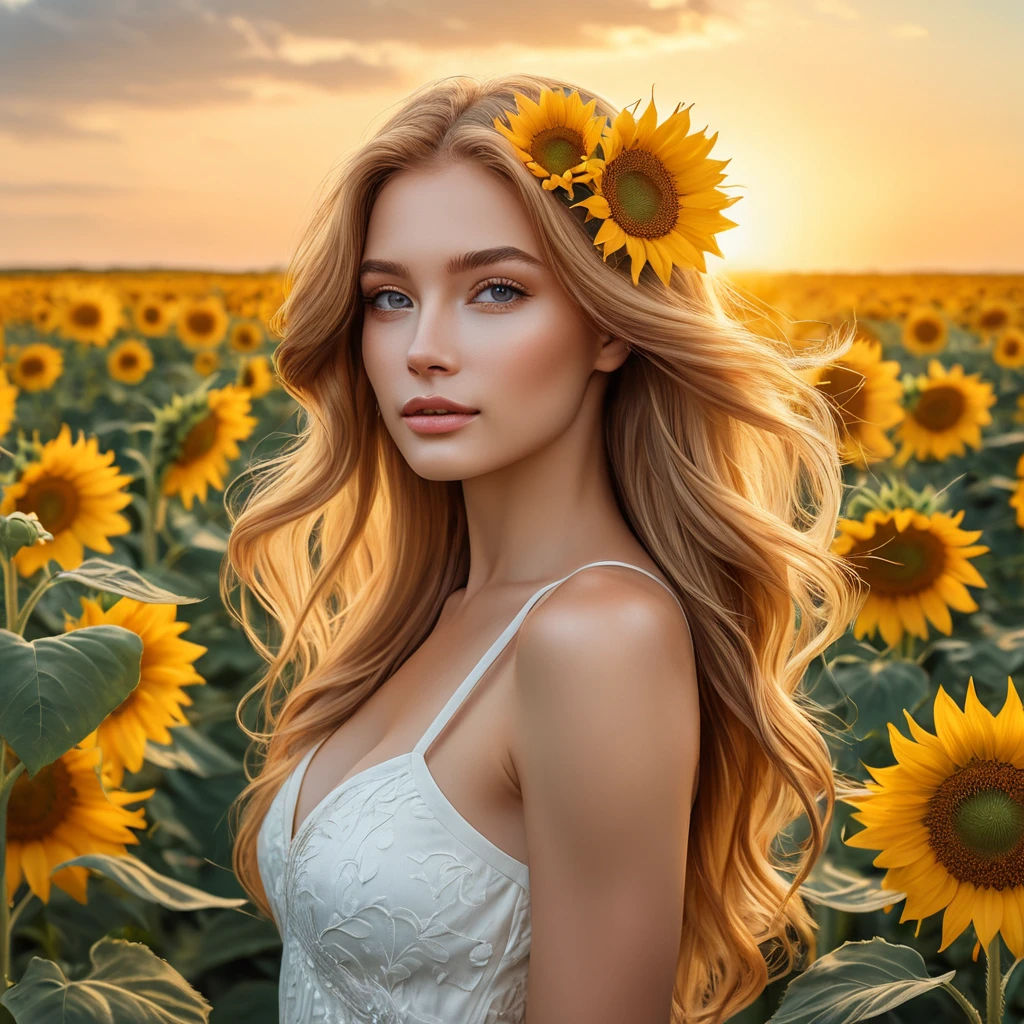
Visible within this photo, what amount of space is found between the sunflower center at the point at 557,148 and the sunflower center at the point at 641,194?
5cm

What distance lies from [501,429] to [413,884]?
624 mm

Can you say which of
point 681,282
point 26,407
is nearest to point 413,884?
point 681,282

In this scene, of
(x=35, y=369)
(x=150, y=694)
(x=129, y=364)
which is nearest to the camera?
(x=150, y=694)

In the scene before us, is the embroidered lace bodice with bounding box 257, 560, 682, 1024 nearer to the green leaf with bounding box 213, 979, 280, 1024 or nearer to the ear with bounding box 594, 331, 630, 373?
the ear with bounding box 594, 331, 630, 373

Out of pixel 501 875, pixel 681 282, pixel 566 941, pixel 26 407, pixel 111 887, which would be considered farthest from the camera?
pixel 26 407

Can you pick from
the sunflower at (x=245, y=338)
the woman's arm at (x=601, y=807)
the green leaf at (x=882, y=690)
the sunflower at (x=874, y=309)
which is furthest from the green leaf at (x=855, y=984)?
the sunflower at (x=874, y=309)

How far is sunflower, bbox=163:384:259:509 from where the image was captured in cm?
391

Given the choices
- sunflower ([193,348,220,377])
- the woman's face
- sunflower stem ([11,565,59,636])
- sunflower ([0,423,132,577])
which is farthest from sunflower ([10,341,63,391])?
the woman's face

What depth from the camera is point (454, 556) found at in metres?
2.34

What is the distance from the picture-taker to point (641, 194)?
1798 mm

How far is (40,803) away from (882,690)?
1749 mm

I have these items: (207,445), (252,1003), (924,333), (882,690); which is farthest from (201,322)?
(882,690)

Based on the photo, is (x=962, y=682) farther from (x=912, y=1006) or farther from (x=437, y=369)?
(x=437, y=369)

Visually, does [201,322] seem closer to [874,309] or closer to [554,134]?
[554,134]
